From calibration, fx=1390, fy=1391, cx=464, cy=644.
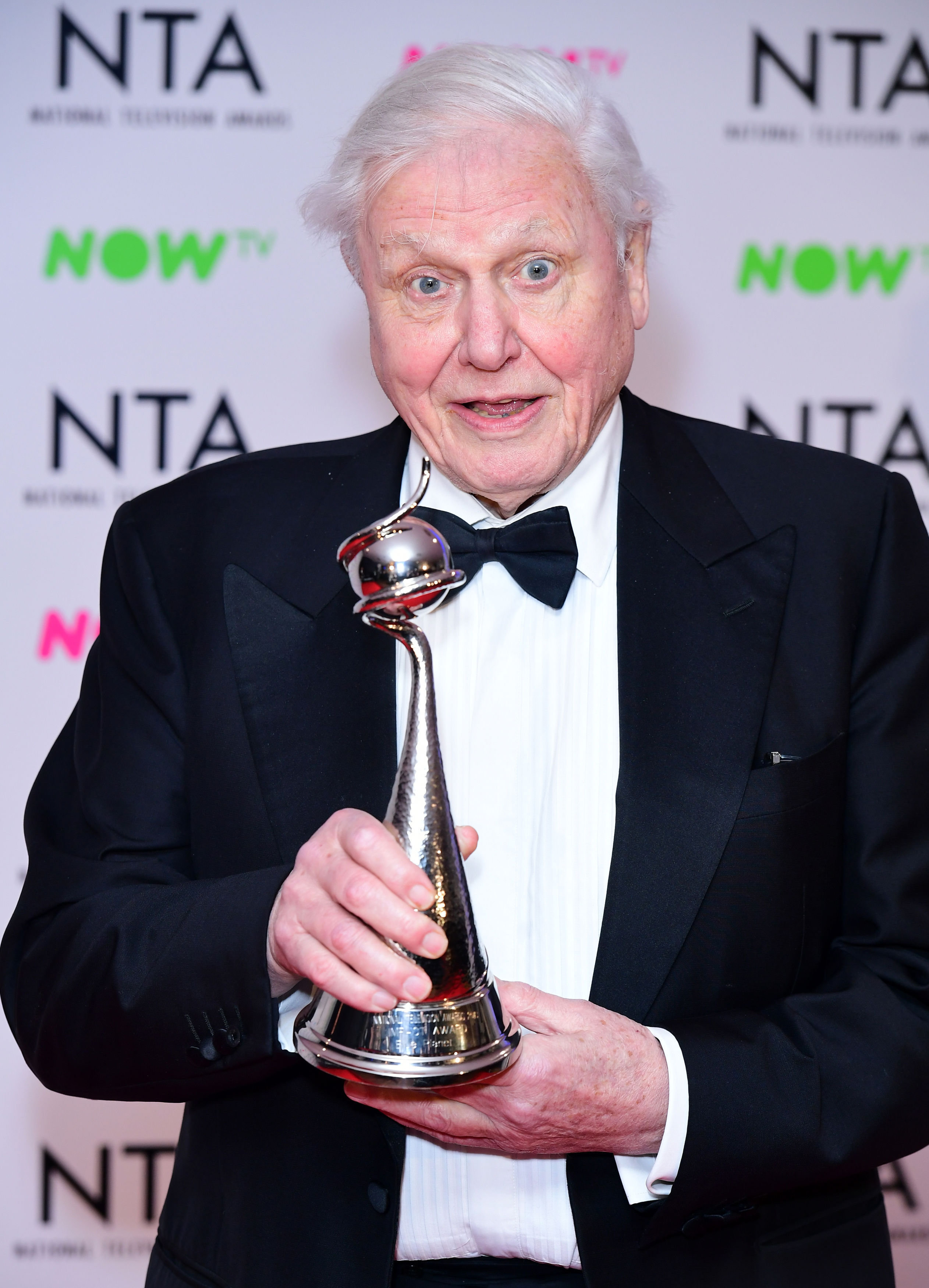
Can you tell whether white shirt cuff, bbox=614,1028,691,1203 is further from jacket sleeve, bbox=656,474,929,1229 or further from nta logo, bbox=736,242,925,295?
nta logo, bbox=736,242,925,295

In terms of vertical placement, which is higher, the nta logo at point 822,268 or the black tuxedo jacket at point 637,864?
the nta logo at point 822,268

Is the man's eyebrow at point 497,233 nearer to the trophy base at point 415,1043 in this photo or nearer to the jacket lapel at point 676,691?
the jacket lapel at point 676,691

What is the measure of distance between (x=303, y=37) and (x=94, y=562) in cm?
108

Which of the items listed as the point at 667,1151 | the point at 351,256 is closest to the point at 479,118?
the point at 351,256

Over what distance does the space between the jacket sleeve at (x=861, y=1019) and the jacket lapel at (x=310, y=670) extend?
0.45 m

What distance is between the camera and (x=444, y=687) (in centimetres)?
162

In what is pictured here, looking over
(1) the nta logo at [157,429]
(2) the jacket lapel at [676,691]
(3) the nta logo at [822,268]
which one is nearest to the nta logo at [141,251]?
(1) the nta logo at [157,429]

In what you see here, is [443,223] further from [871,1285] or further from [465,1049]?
[871,1285]

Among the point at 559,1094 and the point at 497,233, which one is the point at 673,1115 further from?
the point at 497,233

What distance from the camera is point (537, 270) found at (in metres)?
1.54

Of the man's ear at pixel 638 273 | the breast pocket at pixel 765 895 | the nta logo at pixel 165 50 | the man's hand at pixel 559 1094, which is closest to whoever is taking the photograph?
the man's hand at pixel 559 1094

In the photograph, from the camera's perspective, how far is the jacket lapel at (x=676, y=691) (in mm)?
1442

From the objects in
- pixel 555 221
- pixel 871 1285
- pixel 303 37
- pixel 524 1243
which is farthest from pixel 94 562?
pixel 871 1285

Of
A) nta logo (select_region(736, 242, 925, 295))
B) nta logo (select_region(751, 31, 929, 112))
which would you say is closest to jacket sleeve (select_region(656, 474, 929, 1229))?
nta logo (select_region(736, 242, 925, 295))
